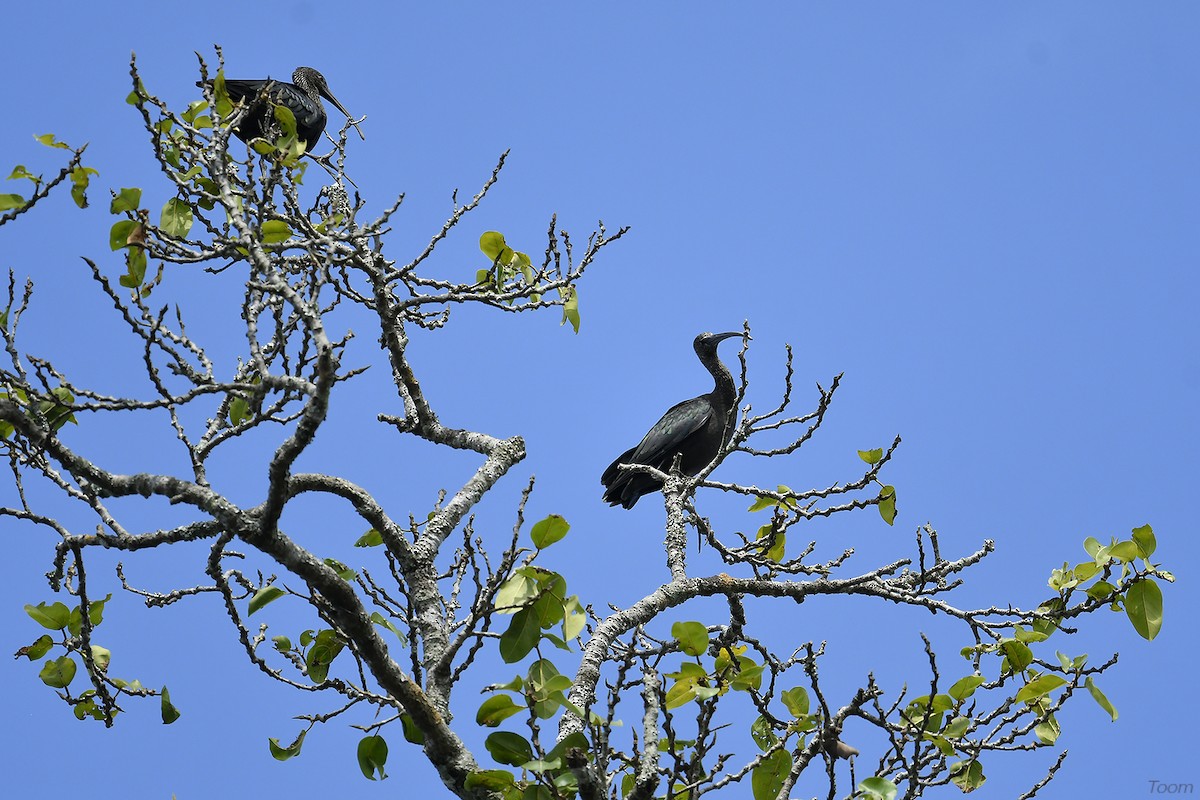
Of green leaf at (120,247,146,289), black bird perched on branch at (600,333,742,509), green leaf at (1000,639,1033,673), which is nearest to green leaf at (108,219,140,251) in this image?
green leaf at (120,247,146,289)

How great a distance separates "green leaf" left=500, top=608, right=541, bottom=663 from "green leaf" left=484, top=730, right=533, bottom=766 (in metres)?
0.21

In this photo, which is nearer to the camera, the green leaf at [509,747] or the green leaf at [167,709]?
the green leaf at [509,747]

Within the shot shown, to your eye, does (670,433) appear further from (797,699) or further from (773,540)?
(797,699)

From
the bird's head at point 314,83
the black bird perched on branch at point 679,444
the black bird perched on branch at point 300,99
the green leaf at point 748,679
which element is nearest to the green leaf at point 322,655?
the green leaf at point 748,679

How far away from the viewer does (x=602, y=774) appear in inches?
128

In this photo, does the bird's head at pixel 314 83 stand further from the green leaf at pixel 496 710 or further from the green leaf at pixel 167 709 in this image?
the green leaf at pixel 496 710

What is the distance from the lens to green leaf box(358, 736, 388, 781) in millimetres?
3867

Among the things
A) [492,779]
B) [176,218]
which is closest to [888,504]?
[492,779]

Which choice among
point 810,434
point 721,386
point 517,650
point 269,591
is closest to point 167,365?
point 269,591

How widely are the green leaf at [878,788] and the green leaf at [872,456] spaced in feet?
5.44

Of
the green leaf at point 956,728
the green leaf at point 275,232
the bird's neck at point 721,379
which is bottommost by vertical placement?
the green leaf at point 956,728

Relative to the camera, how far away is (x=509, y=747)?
3.19m

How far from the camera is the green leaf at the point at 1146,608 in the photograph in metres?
3.93

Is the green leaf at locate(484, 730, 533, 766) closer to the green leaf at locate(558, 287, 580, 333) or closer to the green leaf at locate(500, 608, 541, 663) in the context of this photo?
the green leaf at locate(500, 608, 541, 663)
